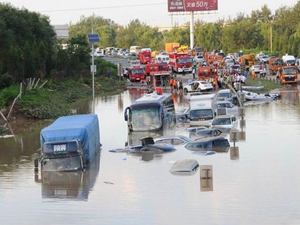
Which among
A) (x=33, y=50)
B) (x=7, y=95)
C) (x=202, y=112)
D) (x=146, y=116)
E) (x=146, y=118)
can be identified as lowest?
(x=202, y=112)

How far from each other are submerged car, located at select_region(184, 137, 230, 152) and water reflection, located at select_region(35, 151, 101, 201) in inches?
215

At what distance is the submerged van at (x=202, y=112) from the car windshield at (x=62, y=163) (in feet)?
48.9

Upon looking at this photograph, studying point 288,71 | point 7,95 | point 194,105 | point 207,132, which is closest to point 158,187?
point 207,132

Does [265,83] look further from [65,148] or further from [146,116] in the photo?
[65,148]

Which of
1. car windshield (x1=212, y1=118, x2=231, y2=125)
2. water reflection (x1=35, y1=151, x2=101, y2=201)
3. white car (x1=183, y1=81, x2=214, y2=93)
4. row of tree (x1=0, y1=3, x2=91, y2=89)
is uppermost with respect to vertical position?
row of tree (x1=0, y1=3, x2=91, y2=89)

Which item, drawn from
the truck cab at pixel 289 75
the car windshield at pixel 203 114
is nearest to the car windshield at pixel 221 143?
the car windshield at pixel 203 114

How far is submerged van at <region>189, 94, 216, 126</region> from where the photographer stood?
45.6m

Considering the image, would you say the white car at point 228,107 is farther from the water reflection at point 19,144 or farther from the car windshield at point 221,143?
the car windshield at point 221,143

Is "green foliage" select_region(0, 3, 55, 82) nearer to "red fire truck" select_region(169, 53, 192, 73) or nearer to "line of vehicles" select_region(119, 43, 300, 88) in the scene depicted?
"line of vehicles" select_region(119, 43, 300, 88)

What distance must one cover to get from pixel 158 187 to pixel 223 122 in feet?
52.3

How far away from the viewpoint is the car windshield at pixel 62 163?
31.3 metres

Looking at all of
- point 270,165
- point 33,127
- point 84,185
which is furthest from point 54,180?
point 33,127

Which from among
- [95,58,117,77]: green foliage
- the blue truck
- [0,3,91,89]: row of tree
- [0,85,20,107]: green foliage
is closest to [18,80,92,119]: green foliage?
[0,85,20,107]: green foliage

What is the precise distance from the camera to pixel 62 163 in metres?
31.3
